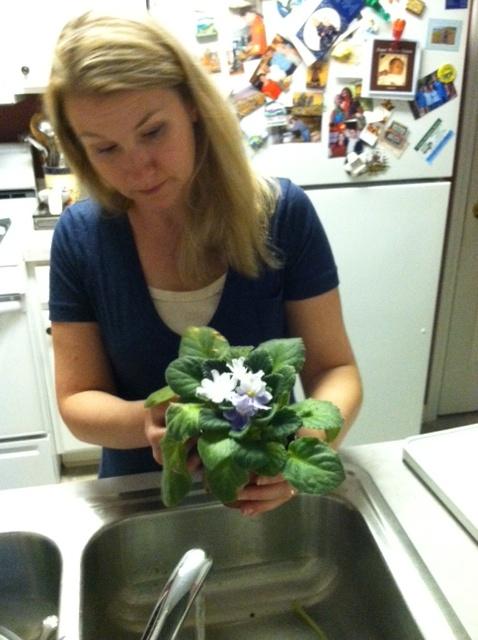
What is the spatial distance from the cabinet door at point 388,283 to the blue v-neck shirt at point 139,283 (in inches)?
34.4

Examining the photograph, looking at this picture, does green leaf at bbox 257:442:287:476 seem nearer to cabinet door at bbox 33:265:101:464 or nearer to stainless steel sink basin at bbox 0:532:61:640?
stainless steel sink basin at bbox 0:532:61:640

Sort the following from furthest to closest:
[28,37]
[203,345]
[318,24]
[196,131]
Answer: [28,37] → [318,24] → [196,131] → [203,345]

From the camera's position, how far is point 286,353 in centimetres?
57

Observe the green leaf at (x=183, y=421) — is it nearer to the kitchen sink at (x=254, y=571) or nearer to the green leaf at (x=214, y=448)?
the green leaf at (x=214, y=448)

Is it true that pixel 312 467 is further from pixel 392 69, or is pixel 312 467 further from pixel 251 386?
pixel 392 69

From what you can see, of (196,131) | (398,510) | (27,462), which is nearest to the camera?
(398,510)

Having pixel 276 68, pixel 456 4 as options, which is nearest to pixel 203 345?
pixel 276 68

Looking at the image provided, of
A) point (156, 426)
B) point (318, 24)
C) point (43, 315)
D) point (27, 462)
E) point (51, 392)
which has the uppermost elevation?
point (318, 24)

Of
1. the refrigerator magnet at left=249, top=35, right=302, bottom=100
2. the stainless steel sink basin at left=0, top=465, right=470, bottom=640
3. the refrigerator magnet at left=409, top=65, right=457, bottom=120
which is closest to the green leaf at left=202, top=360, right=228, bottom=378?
the stainless steel sink basin at left=0, top=465, right=470, bottom=640

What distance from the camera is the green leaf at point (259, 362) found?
0.54 m

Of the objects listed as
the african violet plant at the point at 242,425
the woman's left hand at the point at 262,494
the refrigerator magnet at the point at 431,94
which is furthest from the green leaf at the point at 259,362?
the refrigerator magnet at the point at 431,94

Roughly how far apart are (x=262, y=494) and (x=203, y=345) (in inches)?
6.0

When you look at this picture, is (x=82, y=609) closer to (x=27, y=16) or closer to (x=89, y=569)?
(x=89, y=569)

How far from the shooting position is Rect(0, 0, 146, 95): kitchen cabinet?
1736mm
